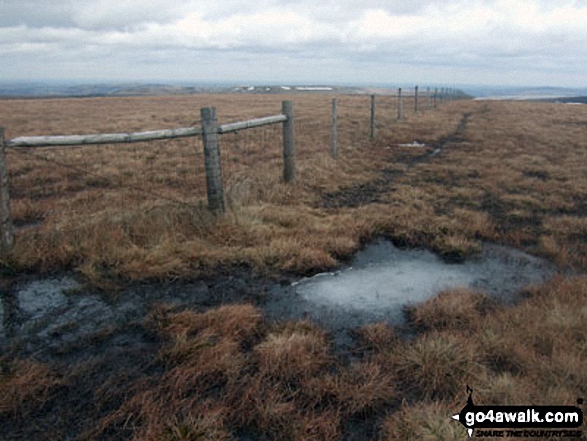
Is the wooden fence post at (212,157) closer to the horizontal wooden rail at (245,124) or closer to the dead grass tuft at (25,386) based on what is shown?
the horizontal wooden rail at (245,124)

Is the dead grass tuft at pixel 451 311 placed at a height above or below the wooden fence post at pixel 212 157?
below

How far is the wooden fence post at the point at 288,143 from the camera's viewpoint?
7824 mm

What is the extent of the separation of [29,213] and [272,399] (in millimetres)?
6018

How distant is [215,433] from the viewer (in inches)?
93.0

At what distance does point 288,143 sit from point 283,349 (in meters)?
5.36

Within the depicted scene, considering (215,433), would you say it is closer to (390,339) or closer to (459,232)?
(390,339)

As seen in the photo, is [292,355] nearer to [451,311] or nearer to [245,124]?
[451,311]

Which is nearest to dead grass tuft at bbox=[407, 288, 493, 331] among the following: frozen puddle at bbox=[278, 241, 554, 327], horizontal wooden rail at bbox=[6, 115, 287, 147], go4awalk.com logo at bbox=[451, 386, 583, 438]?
frozen puddle at bbox=[278, 241, 554, 327]

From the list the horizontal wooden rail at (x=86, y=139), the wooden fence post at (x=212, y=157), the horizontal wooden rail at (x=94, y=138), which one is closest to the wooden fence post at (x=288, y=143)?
the horizontal wooden rail at (x=94, y=138)

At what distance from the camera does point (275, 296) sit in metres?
4.23

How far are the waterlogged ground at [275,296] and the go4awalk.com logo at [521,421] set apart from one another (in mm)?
1186

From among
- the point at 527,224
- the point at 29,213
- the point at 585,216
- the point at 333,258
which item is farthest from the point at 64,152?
the point at 585,216

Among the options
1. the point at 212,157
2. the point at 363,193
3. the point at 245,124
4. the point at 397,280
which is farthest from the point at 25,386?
the point at 363,193

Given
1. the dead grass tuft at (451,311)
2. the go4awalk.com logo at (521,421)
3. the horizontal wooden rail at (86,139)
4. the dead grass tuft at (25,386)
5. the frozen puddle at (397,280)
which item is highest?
the horizontal wooden rail at (86,139)
